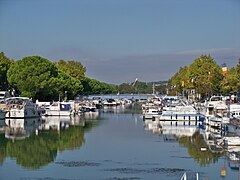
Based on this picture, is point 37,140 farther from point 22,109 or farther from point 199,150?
point 22,109

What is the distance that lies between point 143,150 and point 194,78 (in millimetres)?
45633

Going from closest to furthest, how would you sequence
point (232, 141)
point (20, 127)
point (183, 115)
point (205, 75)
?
point (232, 141), point (20, 127), point (183, 115), point (205, 75)

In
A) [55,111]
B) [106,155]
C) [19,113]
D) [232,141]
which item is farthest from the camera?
[55,111]

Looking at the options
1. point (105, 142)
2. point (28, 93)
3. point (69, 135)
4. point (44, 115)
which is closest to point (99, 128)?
point (69, 135)

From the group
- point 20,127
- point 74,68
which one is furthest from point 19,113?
point 74,68

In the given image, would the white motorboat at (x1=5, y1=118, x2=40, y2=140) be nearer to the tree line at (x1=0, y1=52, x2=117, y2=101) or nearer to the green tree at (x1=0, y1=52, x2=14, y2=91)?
the tree line at (x1=0, y1=52, x2=117, y2=101)

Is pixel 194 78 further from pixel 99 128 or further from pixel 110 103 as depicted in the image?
pixel 110 103

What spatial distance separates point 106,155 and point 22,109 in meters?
27.9

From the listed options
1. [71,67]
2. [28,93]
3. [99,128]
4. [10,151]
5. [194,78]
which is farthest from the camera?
[71,67]

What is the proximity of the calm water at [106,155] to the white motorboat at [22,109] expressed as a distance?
10166 millimetres

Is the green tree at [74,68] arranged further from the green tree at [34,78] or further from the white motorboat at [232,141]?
the white motorboat at [232,141]

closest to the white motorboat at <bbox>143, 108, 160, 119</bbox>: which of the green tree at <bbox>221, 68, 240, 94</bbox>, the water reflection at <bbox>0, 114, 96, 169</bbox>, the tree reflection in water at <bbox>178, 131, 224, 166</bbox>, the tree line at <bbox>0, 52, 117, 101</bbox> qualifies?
the green tree at <bbox>221, 68, 240, 94</bbox>

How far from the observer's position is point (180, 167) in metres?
27.8

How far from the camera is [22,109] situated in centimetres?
5844
